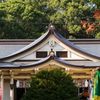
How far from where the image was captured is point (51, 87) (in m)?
16.8

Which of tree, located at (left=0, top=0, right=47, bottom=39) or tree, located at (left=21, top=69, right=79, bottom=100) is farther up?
tree, located at (left=0, top=0, right=47, bottom=39)

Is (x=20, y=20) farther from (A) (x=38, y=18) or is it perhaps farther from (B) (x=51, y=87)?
(B) (x=51, y=87)

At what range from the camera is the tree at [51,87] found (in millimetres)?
16812

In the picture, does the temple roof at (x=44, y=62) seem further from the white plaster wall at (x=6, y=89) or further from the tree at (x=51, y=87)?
the tree at (x=51, y=87)

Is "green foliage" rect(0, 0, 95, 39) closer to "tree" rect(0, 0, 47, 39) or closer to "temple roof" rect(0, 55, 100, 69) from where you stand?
"tree" rect(0, 0, 47, 39)

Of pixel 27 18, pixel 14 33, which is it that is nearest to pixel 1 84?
pixel 14 33

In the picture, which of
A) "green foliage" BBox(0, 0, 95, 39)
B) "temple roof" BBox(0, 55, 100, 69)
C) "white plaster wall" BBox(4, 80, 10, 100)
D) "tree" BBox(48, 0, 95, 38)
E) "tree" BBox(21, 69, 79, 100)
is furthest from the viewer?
"tree" BBox(48, 0, 95, 38)

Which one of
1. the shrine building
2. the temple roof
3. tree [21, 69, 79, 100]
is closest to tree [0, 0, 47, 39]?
the shrine building

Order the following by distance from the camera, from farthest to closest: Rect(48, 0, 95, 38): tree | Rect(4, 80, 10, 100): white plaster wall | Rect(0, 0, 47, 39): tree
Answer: Rect(48, 0, 95, 38): tree, Rect(0, 0, 47, 39): tree, Rect(4, 80, 10, 100): white plaster wall

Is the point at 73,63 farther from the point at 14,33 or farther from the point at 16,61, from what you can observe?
the point at 14,33

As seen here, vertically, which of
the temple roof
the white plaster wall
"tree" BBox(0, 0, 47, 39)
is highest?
"tree" BBox(0, 0, 47, 39)

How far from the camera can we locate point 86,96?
22.9m

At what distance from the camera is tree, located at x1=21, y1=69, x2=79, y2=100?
55.2 ft

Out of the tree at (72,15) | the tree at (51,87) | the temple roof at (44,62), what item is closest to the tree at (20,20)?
the tree at (72,15)
